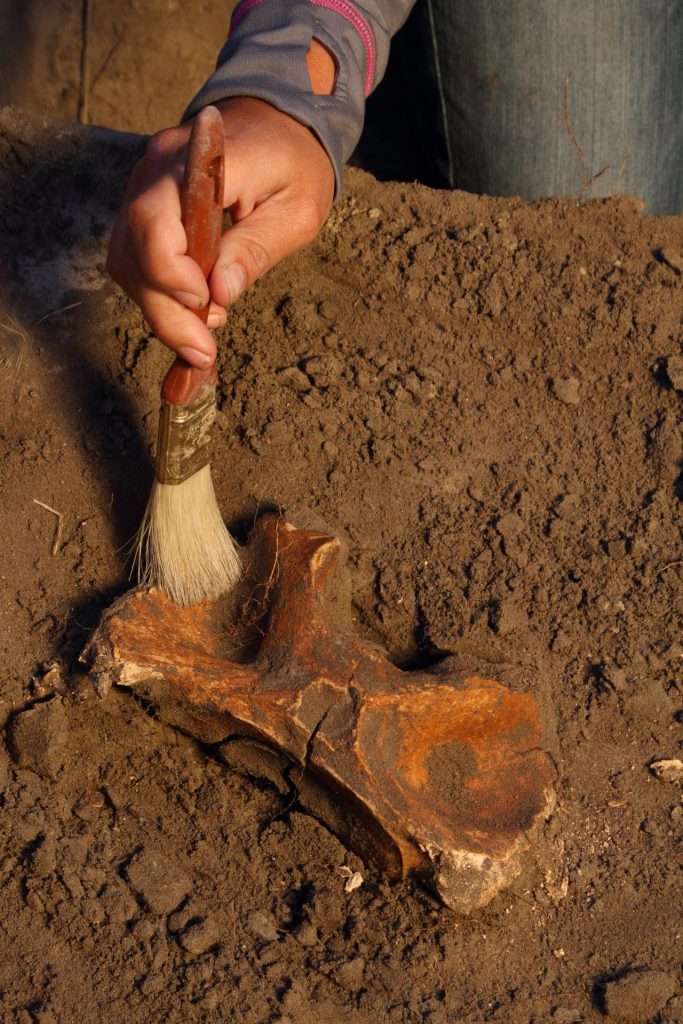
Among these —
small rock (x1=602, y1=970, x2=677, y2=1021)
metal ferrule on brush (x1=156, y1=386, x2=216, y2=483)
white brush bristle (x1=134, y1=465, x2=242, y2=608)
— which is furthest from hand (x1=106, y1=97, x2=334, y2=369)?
Result: small rock (x1=602, y1=970, x2=677, y2=1021)

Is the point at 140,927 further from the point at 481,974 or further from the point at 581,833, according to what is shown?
the point at 581,833

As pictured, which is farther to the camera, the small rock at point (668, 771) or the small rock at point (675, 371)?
the small rock at point (675, 371)

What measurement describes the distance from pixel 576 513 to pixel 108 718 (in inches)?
41.2

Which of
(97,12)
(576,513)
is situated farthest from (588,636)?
(97,12)

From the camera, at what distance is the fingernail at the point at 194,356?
1.94 meters

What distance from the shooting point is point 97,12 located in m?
4.62

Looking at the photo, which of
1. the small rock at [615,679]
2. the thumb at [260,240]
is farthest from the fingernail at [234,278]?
the small rock at [615,679]

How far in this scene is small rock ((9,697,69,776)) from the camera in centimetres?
208

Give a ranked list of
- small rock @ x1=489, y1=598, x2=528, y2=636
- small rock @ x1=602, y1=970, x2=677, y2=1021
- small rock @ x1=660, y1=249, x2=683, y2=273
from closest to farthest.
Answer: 1. small rock @ x1=602, y1=970, x2=677, y2=1021
2. small rock @ x1=489, y1=598, x2=528, y2=636
3. small rock @ x1=660, y1=249, x2=683, y2=273

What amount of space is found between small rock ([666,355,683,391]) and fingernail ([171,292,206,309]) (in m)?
1.13

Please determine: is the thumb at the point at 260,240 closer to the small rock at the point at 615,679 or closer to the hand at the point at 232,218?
the hand at the point at 232,218

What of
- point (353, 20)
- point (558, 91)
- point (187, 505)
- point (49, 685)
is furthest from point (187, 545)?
point (558, 91)

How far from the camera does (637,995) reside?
182cm

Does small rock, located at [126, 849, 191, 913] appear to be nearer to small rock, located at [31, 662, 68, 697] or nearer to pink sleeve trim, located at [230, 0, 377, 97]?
small rock, located at [31, 662, 68, 697]
